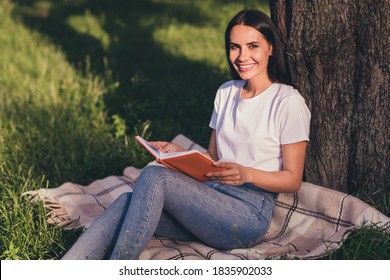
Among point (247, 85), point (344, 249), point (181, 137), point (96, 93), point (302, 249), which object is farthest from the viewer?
point (96, 93)

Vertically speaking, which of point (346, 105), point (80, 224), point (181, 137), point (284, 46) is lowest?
point (80, 224)

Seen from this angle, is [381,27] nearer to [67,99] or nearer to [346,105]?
[346,105]

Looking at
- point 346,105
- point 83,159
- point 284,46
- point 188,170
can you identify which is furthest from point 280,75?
point 83,159

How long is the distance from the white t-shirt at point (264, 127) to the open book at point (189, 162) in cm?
36

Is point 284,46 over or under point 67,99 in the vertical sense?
over

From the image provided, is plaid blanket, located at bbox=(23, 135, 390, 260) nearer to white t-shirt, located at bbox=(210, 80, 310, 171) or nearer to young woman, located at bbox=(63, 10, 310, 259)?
young woman, located at bbox=(63, 10, 310, 259)

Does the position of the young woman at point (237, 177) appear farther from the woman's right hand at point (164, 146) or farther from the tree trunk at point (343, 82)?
the tree trunk at point (343, 82)

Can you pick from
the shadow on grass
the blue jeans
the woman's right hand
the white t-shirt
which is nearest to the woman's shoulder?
the white t-shirt

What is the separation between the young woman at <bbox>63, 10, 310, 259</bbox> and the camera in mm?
3549

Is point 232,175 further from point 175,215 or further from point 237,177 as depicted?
point 175,215

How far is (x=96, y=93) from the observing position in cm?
629

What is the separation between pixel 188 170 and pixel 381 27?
4.91 ft

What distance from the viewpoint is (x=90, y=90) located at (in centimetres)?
635

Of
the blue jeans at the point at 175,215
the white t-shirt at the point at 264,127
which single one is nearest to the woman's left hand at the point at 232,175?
the blue jeans at the point at 175,215
